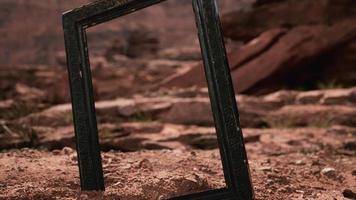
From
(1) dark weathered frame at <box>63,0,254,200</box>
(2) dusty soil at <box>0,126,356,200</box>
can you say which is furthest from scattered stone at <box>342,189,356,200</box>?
(1) dark weathered frame at <box>63,0,254,200</box>

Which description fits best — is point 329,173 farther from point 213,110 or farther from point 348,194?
point 213,110

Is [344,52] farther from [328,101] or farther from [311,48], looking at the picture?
[328,101]

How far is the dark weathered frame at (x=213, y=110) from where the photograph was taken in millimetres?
1524

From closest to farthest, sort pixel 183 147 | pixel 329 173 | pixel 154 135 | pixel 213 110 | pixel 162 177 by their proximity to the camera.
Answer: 1. pixel 213 110
2. pixel 162 177
3. pixel 329 173
4. pixel 183 147
5. pixel 154 135

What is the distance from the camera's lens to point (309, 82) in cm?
768

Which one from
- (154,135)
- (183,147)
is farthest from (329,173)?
(154,135)

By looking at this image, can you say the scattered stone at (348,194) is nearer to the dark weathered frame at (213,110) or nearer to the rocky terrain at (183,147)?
the rocky terrain at (183,147)

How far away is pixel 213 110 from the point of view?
1.55 meters

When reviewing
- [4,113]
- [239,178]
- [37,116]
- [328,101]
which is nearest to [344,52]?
[328,101]

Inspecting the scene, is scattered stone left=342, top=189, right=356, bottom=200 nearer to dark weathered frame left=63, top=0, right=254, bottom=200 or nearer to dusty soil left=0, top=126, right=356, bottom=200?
dusty soil left=0, top=126, right=356, bottom=200

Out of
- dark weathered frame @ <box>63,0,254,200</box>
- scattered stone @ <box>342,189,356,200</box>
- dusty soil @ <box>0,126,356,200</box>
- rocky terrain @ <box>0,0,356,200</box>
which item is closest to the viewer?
dark weathered frame @ <box>63,0,254,200</box>

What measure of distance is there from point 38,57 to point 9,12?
431 centimetres

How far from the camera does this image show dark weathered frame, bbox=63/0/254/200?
1524mm

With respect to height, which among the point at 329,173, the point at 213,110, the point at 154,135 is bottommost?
the point at 329,173
